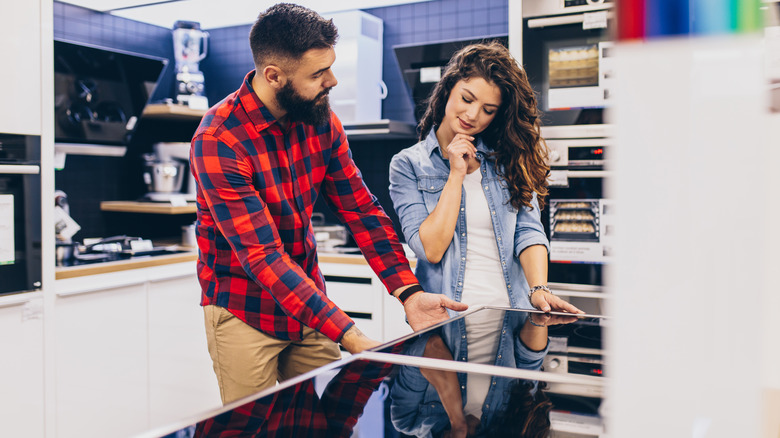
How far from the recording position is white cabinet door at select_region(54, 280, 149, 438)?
271cm

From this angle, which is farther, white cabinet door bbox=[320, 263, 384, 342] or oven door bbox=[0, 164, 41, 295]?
white cabinet door bbox=[320, 263, 384, 342]

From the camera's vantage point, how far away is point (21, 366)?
2496 millimetres

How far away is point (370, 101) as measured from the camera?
384 cm

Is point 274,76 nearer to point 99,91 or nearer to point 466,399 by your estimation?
point 466,399

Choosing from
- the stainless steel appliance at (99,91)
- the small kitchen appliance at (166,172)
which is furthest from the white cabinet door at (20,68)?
the small kitchen appliance at (166,172)

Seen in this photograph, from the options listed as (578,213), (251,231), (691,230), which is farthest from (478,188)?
(691,230)

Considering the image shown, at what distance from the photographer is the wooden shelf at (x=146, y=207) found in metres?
3.63

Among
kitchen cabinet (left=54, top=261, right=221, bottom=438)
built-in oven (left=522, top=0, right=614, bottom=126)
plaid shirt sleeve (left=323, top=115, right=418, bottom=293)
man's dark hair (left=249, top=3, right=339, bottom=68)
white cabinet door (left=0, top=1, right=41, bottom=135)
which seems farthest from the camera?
kitchen cabinet (left=54, top=261, right=221, bottom=438)

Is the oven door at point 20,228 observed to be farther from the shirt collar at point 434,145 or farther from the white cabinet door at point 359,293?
the shirt collar at point 434,145

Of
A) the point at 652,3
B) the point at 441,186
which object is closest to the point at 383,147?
the point at 441,186

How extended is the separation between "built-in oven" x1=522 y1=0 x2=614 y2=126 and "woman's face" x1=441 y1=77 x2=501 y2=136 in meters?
0.89

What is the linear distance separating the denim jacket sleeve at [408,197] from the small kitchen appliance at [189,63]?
2.21 metres

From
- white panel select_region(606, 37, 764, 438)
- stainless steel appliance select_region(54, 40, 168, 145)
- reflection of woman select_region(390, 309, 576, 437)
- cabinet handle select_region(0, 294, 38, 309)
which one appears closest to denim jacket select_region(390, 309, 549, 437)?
reflection of woman select_region(390, 309, 576, 437)

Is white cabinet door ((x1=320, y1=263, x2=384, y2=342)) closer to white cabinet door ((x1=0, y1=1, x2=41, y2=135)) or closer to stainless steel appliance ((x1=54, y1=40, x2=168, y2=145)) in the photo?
stainless steel appliance ((x1=54, y1=40, x2=168, y2=145))
